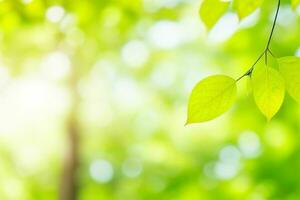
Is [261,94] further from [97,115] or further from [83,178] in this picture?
[83,178]

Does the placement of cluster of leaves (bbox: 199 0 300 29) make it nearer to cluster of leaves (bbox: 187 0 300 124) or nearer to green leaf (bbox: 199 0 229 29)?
green leaf (bbox: 199 0 229 29)

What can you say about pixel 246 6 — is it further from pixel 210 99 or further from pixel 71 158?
pixel 71 158

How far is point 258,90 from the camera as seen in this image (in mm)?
776

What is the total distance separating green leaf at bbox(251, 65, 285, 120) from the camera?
77cm

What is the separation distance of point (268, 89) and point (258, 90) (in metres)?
0.01

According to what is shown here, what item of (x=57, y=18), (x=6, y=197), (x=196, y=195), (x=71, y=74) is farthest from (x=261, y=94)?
(x=6, y=197)

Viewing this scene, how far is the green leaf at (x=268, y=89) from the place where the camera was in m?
0.77

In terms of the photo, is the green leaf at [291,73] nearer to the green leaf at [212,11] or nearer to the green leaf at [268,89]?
the green leaf at [268,89]

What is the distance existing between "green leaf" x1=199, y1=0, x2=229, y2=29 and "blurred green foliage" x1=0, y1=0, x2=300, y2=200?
312 centimetres

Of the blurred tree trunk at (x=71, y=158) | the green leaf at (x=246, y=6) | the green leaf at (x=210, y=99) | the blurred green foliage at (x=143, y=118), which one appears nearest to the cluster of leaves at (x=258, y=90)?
the green leaf at (x=210, y=99)

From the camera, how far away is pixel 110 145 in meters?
5.41

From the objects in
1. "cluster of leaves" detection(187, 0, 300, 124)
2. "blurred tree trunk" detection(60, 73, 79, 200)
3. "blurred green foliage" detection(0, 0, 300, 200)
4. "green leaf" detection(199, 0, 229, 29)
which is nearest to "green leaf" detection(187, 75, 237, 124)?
"cluster of leaves" detection(187, 0, 300, 124)

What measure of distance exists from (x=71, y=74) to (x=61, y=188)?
3.65 feet

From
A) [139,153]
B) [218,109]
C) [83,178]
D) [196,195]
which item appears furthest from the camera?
[83,178]
